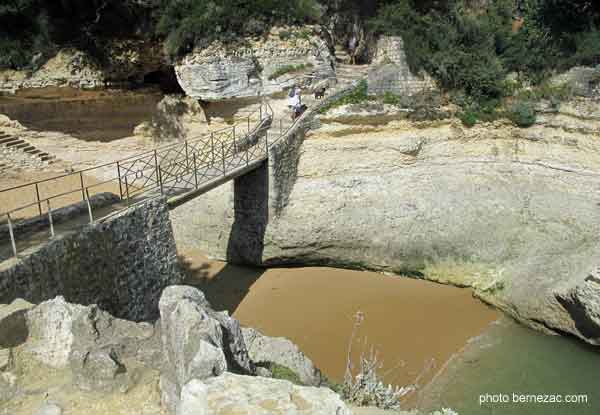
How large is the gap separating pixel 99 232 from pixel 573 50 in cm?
1192

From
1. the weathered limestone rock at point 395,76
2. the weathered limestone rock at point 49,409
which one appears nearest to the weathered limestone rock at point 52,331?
the weathered limestone rock at point 49,409

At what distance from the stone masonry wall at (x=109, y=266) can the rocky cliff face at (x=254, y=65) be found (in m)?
5.72

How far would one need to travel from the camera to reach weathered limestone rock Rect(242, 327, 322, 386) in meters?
7.15

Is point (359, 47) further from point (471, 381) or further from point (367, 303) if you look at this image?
point (471, 381)

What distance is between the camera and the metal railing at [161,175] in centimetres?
923

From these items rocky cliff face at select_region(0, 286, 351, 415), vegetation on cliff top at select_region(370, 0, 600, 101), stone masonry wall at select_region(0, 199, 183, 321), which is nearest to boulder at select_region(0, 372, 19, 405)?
rocky cliff face at select_region(0, 286, 351, 415)

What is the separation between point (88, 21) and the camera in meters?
15.2

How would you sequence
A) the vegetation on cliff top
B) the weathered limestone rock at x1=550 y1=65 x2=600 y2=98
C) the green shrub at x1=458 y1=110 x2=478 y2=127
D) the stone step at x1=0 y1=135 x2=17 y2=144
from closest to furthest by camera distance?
the weathered limestone rock at x1=550 y1=65 x2=600 y2=98 → the green shrub at x1=458 y1=110 x2=478 y2=127 → the vegetation on cliff top → the stone step at x1=0 y1=135 x2=17 y2=144

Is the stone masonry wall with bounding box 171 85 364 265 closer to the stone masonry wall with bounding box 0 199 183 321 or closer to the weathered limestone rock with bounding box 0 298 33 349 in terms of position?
the stone masonry wall with bounding box 0 199 183 321

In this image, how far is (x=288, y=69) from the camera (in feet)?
46.6

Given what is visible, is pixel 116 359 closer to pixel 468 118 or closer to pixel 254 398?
pixel 254 398

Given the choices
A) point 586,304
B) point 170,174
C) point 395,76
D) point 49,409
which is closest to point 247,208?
point 170,174

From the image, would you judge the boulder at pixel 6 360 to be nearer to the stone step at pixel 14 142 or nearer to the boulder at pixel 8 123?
the stone step at pixel 14 142

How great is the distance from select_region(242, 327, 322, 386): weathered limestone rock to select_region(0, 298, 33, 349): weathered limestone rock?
2.93m
